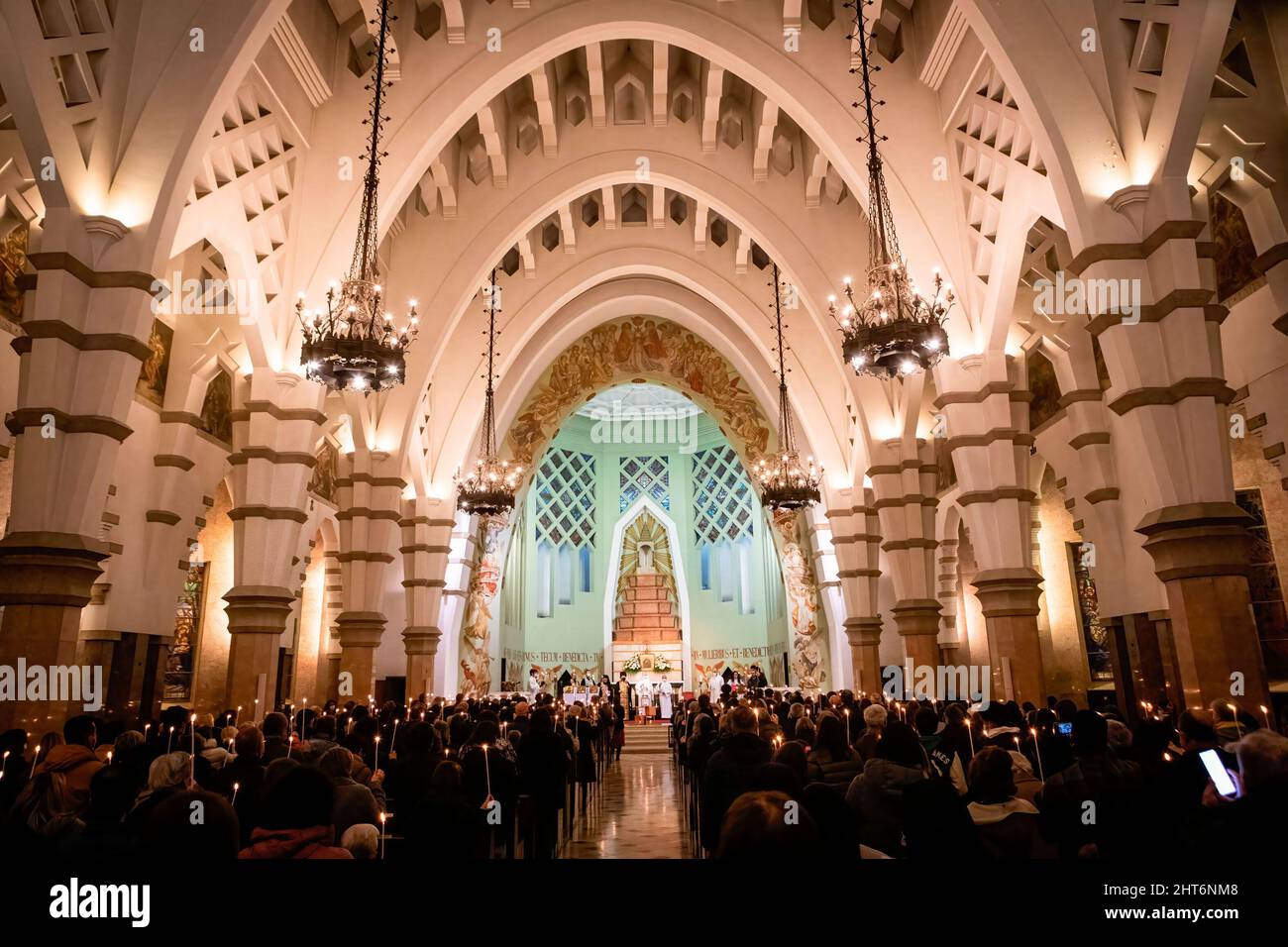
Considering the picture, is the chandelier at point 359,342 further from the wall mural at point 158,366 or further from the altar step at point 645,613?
the altar step at point 645,613

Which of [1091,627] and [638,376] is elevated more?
[638,376]

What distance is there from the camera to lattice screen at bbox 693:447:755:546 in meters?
30.9

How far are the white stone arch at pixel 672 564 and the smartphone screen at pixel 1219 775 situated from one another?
2697 centimetres

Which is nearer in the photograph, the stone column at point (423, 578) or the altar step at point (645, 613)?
the stone column at point (423, 578)

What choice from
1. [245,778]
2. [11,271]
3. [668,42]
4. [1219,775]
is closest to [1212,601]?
[1219,775]

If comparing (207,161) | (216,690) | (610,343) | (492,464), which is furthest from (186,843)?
(610,343)

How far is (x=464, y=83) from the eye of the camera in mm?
10961

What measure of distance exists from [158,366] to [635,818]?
10151 mm

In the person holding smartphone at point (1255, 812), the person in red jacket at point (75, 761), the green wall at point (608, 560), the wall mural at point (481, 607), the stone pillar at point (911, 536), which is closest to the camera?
the person holding smartphone at point (1255, 812)

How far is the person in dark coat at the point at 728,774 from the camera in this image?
3.74 m

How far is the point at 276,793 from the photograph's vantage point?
2.39 m

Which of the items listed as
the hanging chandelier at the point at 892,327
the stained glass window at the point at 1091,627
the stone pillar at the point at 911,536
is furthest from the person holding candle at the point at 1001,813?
the stained glass window at the point at 1091,627

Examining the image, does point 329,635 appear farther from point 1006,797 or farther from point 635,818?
point 1006,797
